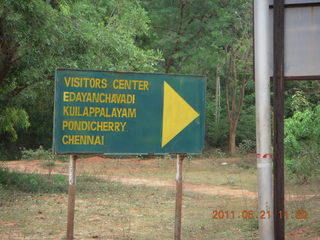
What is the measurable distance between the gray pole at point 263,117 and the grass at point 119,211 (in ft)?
6.52

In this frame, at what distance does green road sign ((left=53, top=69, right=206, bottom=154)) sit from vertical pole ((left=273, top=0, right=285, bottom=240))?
3.12 ft

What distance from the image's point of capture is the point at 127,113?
691cm

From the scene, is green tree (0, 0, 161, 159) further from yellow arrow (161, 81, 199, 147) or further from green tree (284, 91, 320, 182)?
yellow arrow (161, 81, 199, 147)

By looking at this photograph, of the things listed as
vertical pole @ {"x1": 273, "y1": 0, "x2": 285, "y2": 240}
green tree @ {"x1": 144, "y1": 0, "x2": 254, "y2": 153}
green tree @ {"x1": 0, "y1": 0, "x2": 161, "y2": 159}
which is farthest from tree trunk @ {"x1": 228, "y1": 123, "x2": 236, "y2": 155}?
vertical pole @ {"x1": 273, "y1": 0, "x2": 285, "y2": 240}

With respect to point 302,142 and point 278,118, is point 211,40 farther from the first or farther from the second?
point 278,118

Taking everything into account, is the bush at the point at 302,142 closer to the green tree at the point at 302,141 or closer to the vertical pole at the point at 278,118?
the green tree at the point at 302,141

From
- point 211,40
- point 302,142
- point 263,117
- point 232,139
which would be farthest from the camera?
point 232,139

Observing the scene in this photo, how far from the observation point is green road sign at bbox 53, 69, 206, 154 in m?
6.61

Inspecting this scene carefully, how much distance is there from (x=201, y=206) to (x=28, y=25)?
6.02m

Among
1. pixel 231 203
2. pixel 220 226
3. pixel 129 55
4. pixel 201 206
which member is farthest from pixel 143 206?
pixel 129 55

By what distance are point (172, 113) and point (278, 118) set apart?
1.34 meters

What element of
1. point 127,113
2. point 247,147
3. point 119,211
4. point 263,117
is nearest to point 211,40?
point 247,147
